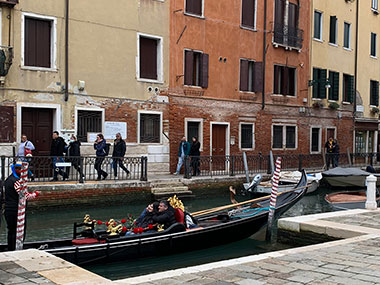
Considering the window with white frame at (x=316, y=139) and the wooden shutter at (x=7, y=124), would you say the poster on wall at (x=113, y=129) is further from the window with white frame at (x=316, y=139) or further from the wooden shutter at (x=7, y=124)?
the window with white frame at (x=316, y=139)

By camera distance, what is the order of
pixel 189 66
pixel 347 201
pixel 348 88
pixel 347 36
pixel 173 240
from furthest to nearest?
pixel 347 36 → pixel 348 88 → pixel 189 66 → pixel 347 201 → pixel 173 240

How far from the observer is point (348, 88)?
24.6 m

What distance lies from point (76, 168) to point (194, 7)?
7.59 m

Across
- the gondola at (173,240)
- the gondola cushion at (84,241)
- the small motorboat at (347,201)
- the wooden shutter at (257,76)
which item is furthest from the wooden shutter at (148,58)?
the gondola cushion at (84,241)

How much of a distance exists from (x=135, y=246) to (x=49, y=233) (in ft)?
10.6

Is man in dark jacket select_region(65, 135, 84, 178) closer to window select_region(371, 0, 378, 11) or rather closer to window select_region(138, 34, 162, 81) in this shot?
window select_region(138, 34, 162, 81)

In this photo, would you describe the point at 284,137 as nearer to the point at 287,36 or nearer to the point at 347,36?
the point at 287,36

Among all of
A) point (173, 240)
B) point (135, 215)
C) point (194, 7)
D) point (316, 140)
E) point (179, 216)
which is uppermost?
point (194, 7)

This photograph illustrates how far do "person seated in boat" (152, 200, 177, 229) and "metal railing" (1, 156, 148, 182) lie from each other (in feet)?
16.5


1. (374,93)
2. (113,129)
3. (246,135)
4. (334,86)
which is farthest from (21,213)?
(374,93)

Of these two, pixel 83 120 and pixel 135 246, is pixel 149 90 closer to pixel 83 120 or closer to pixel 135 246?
pixel 83 120

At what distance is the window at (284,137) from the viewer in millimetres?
20744

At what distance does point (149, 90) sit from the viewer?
16344mm

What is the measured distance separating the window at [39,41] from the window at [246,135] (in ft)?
26.1
